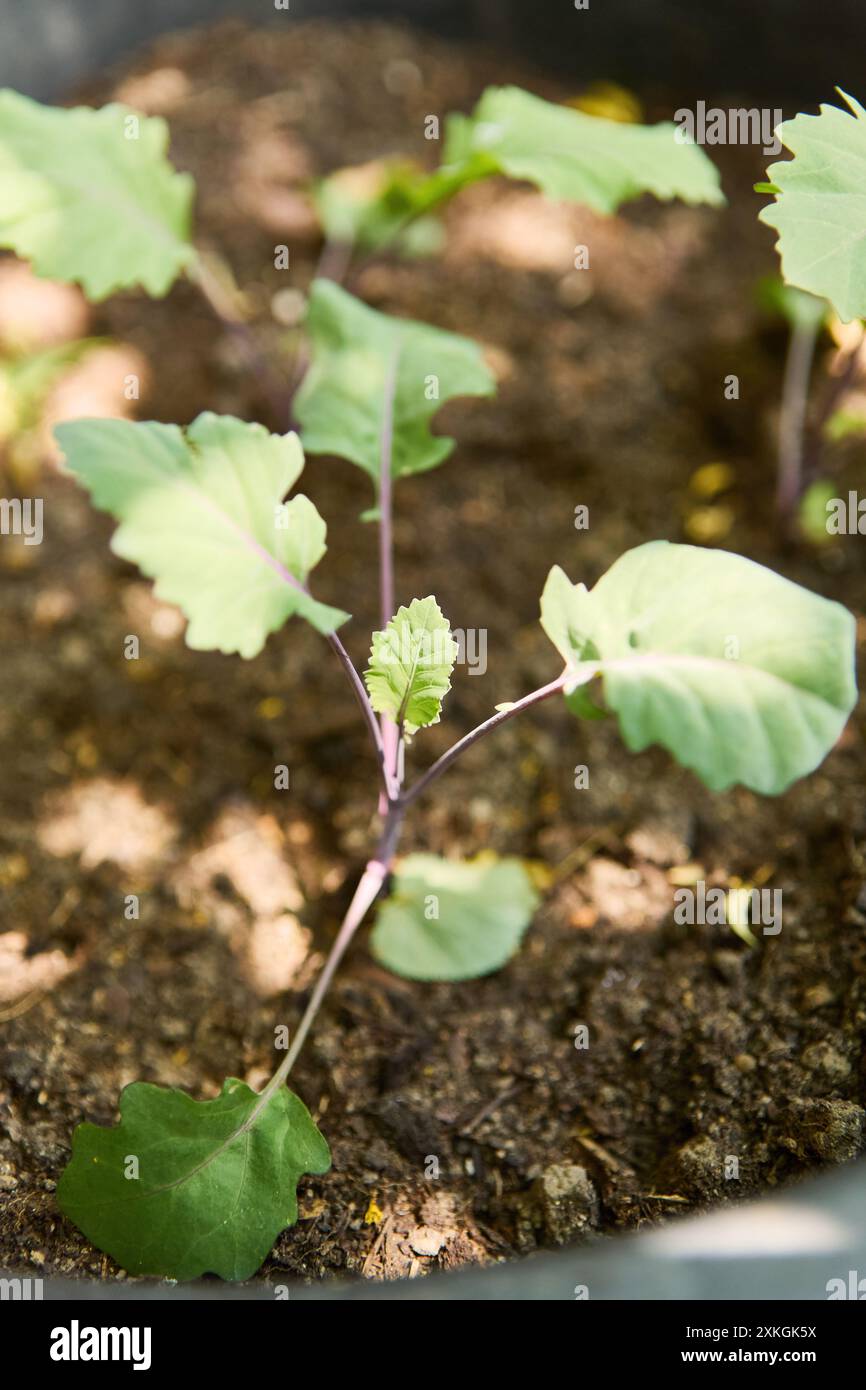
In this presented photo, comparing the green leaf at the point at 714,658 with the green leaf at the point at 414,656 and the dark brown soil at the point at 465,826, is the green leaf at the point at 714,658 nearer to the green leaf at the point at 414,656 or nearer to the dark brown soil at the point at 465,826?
the green leaf at the point at 414,656

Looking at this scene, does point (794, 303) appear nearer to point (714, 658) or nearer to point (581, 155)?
point (581, 155)

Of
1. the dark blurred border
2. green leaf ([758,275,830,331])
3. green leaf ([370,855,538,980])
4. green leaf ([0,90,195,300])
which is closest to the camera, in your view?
green leaf ([370,855,538,980])

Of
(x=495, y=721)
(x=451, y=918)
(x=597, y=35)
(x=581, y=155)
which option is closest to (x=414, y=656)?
(x=495, y=721)

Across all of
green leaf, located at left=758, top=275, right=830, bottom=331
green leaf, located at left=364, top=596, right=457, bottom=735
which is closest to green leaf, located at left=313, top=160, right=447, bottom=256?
green leaf, located at left=758, top=275, right=830, bottom=331

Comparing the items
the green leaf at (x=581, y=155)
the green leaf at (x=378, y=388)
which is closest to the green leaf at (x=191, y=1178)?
the green leaf at (x=378, y=388)

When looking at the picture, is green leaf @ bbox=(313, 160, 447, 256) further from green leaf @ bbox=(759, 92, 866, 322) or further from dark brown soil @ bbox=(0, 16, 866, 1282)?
green leaf @ bbox=(759, 92, 866, 322)
